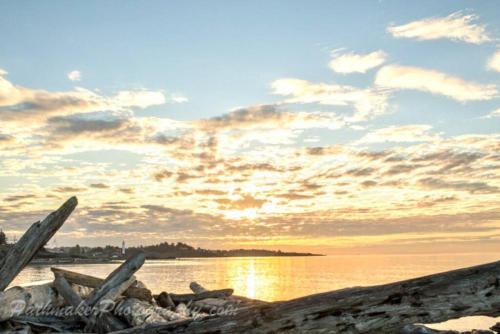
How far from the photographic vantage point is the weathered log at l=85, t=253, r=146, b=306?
39.0ft

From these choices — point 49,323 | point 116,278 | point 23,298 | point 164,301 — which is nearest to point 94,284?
point 116,278

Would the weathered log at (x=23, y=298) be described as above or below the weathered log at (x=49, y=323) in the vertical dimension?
above

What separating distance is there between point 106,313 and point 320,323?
6840 millimetres

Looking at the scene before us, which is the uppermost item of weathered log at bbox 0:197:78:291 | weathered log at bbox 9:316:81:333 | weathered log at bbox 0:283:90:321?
weathered log at bbox 0:197:78:291

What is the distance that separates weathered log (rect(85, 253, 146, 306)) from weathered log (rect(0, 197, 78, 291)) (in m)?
1.63

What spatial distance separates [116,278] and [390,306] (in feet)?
26.5

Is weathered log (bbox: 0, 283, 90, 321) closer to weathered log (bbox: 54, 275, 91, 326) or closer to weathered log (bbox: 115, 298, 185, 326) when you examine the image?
weathered log (bbox: 54, 275, 91, 326)

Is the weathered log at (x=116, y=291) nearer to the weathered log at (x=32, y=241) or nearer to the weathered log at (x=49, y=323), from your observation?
the weathered log at (x=49, y=323)

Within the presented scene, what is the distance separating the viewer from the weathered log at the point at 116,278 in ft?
39.0

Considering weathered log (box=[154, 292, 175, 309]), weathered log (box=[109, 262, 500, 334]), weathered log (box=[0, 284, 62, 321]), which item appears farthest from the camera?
weathered log (box=[154, 292, 175, 309])

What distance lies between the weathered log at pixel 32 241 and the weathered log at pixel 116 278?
1631 millimetres

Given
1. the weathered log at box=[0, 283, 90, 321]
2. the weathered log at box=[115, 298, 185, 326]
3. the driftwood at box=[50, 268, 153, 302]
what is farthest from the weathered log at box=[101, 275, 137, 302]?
the weathered log at box=[0, 283, 90, 321]

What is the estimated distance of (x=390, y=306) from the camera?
19.4 feet

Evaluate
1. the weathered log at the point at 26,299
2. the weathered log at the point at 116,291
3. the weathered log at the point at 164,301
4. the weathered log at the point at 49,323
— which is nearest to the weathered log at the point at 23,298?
the weathered log at the point at 26,299
